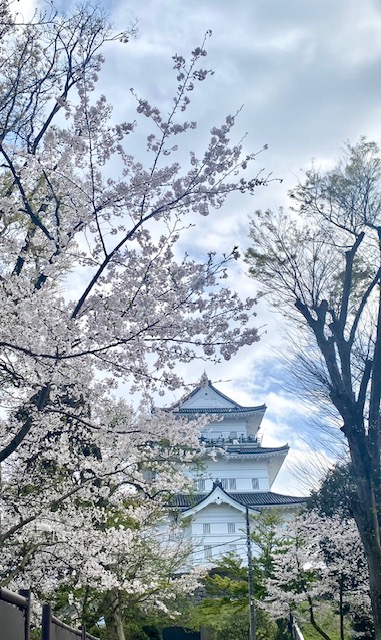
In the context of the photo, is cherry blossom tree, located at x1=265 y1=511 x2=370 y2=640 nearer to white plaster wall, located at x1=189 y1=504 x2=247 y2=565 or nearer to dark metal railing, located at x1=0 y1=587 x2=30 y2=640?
dark metal railing, located at x1=0 y1=587 x2=30 y2=640

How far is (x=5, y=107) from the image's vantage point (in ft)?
19.1

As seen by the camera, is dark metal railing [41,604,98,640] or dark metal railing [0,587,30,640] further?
dark metal railing [41,604,98,640]

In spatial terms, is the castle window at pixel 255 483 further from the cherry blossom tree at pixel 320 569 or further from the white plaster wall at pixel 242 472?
the cherry blossom tree at pixel 320 569

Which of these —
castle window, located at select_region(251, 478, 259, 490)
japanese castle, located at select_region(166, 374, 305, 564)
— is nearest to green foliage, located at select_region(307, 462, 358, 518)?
→ japanese castle, located at select_region(166, 374, 305, 564)

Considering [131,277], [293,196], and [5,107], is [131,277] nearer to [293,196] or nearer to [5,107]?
[5,107]

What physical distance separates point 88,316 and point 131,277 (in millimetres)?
535

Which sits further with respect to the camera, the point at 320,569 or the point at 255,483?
the point at 255,483

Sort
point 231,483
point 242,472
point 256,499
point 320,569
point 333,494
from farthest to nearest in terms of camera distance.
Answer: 1. point 242,472
2. point 231,483
3. point 256,499
4. point 333,494
5. point 320,569

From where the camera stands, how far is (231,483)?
31.1 meters

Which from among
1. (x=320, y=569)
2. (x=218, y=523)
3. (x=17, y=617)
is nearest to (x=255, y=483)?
(x=218, y=523)

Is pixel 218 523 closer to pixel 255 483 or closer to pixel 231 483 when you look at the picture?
pixel 231 483

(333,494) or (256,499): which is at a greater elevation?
(256,499)

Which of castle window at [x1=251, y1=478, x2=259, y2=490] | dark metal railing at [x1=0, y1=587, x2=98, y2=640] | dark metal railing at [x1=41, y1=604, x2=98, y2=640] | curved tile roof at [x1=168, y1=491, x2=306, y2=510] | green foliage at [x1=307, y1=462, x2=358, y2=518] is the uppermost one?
castle window at [x1=251, y1=478, x2=259, y2=490]

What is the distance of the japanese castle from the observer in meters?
26.8
